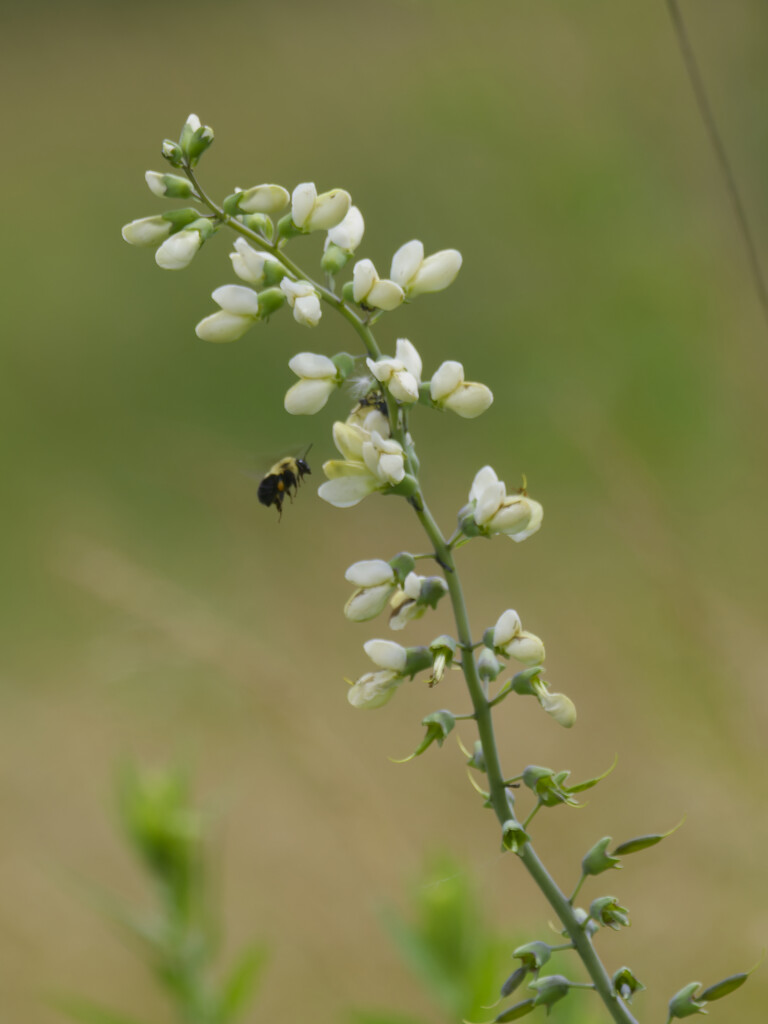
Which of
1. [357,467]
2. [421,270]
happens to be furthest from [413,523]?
[357,467]

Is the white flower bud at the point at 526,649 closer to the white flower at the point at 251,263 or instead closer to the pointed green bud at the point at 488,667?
the pointed green bud at the point at 488,667

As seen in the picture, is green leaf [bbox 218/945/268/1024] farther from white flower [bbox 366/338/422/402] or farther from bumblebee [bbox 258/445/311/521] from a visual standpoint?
white flower [bbox 366/338/422/402]

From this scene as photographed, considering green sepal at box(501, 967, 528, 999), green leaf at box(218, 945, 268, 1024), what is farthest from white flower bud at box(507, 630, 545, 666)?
green leaf at box(218, 945, 268, 1024)

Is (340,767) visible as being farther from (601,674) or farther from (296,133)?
(296,133)

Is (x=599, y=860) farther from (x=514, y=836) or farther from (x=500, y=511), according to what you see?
(x=500, y=511)

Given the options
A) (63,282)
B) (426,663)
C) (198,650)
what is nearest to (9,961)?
(198,650)

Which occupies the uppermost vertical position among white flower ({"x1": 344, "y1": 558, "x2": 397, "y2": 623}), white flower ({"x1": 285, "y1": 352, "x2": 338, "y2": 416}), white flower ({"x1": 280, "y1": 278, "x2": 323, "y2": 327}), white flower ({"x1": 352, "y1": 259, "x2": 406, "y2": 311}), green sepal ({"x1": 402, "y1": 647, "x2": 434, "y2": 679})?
white flower ({"x1": 352, "y1": 259, "x2": 406, "y2": 311})

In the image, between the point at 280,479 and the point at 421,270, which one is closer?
the point at 421,270
